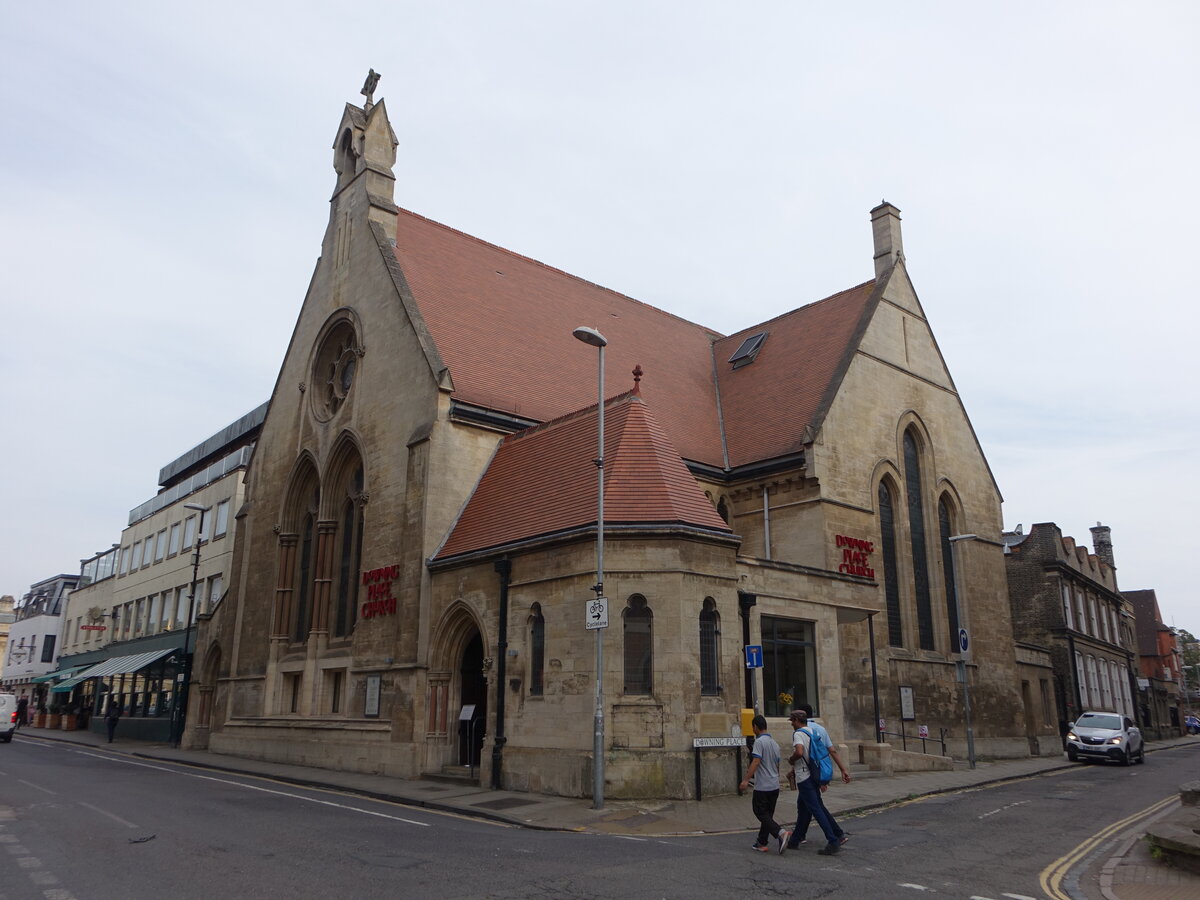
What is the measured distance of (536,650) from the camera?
19.0 metres

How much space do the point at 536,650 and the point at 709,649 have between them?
3.57 metres

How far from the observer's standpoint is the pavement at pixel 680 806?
1017 cm

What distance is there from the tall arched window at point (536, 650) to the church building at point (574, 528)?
0.22 ft

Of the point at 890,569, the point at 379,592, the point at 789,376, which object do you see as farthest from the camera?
the point at 789,376

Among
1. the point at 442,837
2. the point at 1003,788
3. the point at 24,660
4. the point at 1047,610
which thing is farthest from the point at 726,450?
the point at 24,660

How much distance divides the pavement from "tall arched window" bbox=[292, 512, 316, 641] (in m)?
4.92

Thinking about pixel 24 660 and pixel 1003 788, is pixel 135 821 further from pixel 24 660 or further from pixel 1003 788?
pixel 24 660

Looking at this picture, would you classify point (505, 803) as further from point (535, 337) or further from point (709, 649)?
point (535, 337)

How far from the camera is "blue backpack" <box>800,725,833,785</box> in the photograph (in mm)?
10961

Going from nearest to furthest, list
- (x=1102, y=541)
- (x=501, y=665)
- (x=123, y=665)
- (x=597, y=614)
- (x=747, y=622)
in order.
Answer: (x=597, y=614), (x=501, y=665), (x=747, y=622), (x=123, y=665), (x=1102, y=541)

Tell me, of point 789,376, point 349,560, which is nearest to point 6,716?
point 349,560

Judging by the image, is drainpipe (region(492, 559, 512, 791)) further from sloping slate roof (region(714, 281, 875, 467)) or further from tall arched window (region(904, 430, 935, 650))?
tall arched window (region(904, 430, 935, 650))

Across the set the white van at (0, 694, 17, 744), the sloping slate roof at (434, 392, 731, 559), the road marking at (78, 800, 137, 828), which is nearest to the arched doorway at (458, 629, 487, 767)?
the sloping slate roof at (434, 392, 731, 559)

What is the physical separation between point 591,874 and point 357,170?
86.3 feet
